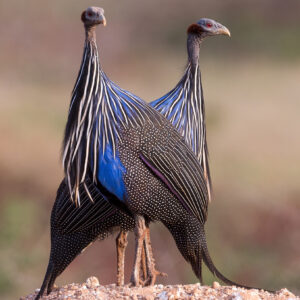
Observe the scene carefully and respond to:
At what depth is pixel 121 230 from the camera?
6367 mm

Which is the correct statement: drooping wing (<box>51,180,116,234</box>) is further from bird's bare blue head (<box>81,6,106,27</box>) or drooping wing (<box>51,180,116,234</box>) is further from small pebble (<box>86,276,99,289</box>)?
bird's bare blue head (<box>81,6,106,27</box>)

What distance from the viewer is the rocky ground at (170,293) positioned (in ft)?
18.9

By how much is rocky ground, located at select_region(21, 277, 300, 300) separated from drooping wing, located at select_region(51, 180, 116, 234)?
1.50 ft

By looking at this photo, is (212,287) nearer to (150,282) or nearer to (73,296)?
(150,282)

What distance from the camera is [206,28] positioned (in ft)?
23.5

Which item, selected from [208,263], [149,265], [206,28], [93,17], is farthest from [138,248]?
[206,28]

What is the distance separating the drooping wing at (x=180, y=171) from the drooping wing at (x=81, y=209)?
44cm

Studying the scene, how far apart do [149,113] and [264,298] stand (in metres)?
1.48

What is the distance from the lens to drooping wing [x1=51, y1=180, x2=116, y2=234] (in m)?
6.11

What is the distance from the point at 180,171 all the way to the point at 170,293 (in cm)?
84

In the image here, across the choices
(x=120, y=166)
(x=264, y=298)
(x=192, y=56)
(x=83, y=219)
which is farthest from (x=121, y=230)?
(x=192, y=56)

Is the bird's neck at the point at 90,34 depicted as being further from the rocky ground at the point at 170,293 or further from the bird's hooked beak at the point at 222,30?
the rocky ground at the point at 170,293

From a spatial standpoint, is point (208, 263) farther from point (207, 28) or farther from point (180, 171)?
point (207, 28)

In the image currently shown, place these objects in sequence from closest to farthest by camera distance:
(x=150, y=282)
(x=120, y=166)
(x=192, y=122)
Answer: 1. (x=120, y=166)
2. (x=150, y=282)
3. (x=192, y=122)
